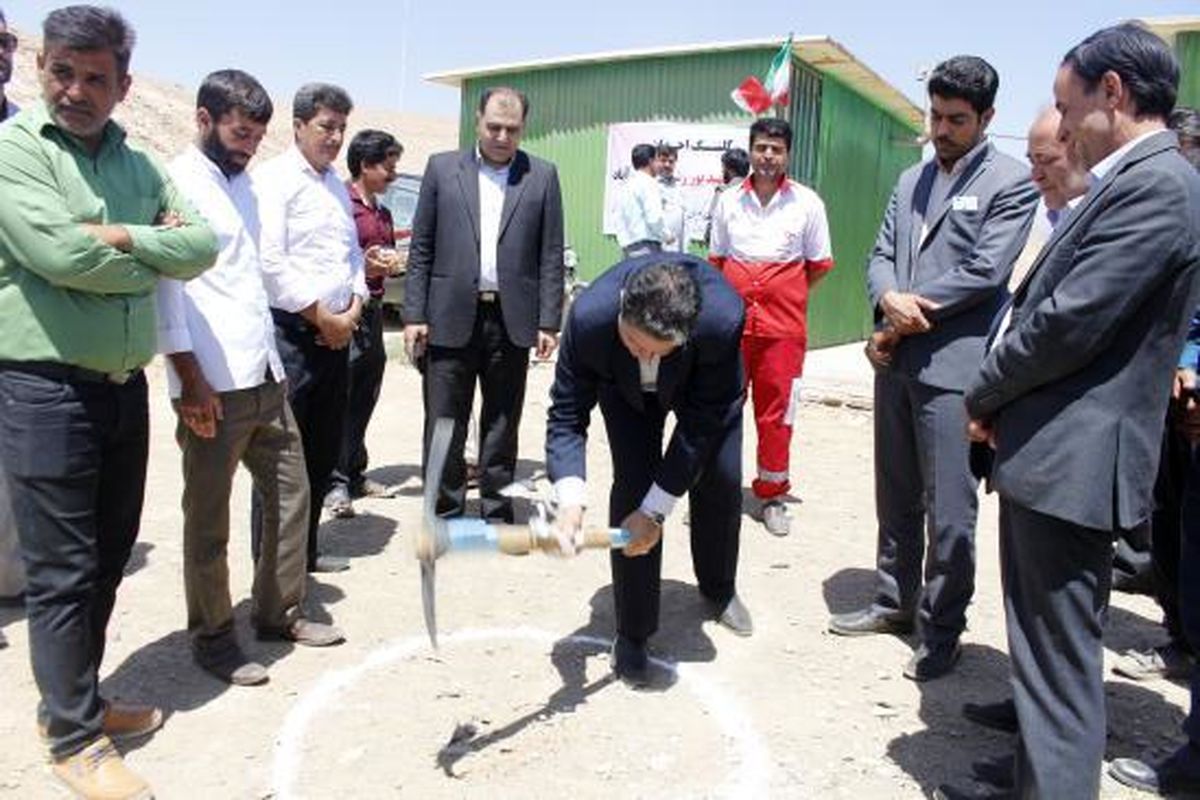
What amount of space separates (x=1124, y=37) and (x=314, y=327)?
10.5ft

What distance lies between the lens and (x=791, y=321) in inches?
226

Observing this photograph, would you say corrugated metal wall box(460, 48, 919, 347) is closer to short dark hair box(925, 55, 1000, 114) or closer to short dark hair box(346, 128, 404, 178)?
short dark hair box(346, 128, 404, 178)

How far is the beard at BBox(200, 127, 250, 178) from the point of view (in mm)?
3523

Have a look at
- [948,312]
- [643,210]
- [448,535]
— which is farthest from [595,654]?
[643,210]

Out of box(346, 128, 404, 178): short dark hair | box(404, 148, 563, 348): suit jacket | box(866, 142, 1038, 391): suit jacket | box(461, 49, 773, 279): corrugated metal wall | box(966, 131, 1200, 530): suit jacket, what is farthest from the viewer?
box(461, 49, 773, 279): corrugated metal wall

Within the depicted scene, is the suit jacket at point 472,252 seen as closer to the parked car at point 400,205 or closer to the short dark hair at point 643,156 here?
the short dark hair at point 643,156

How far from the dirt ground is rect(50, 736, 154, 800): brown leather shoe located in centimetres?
9

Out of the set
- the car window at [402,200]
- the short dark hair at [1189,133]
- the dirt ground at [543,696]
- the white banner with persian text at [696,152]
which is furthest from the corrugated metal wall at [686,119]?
the dirt ground at [543,696]

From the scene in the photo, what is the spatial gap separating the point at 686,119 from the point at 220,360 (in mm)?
9339

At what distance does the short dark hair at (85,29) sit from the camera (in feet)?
8.89

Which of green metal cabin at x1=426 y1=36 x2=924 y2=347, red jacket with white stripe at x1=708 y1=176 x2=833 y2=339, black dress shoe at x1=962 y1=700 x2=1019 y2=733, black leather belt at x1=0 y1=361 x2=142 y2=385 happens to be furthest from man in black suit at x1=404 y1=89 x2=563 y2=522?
green metal cabin at x1=426 y1=36 x2=924 y2=347

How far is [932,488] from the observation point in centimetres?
377

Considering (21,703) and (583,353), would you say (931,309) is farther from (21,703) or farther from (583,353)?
(21,703)

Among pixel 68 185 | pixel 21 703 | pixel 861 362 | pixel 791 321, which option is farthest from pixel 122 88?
pixel 861 362
